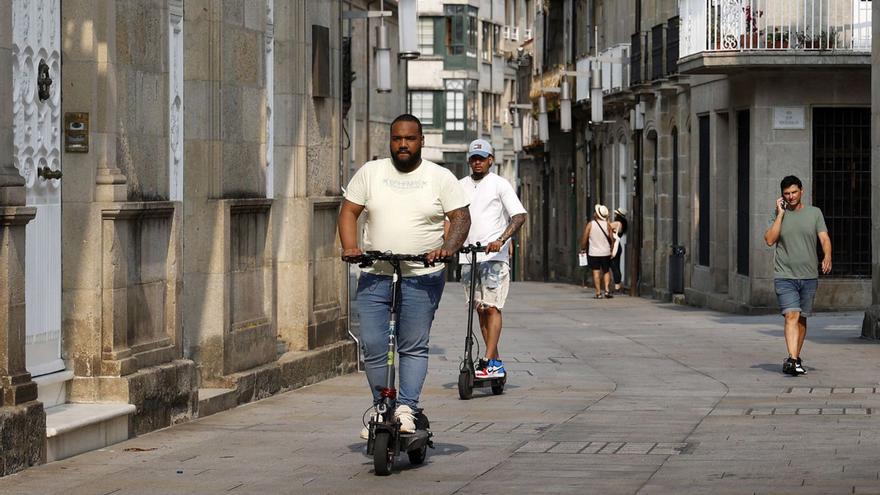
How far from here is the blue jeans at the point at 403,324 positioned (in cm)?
1038

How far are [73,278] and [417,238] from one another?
2.29m

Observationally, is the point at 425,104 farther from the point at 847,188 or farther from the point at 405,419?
the point at 405,419

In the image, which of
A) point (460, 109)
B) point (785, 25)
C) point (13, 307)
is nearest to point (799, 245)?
point (13, 307)

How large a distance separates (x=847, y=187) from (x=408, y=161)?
20480 mm

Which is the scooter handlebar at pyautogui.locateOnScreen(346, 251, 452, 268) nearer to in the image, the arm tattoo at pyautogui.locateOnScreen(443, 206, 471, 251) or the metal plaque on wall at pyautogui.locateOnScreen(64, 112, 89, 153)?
the arm tattoo at pyautogui.locateOnScreen(443, 206, 471, 251)

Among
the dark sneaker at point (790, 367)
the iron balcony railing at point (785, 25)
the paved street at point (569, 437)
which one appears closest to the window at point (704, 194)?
the iron balcony railing at point (785, 25)

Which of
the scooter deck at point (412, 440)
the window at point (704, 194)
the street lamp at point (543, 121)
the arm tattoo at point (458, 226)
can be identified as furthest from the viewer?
the street lamp at point (543, 121)

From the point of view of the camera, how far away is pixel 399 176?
10.5m

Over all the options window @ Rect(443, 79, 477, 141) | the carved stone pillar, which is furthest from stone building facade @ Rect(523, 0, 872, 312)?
window @ Rect(443, 79, 477, 141)

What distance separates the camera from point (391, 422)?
394 inches

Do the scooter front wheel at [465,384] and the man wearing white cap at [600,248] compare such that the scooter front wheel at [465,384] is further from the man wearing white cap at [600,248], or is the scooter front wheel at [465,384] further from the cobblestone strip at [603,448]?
the man wearing white cap at [600,248]

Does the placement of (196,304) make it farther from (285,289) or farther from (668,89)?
(668,89)

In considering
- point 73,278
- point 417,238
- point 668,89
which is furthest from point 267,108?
point 668,89

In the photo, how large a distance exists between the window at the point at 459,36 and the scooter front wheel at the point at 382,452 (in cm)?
7108
